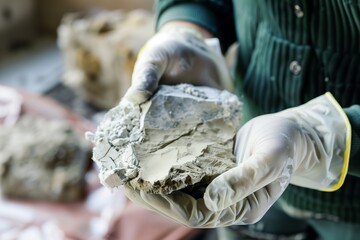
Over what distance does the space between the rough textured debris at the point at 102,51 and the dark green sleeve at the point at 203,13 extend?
844mm

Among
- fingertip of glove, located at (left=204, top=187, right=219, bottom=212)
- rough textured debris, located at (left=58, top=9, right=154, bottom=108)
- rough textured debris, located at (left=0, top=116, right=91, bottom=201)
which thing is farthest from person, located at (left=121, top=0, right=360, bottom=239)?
rough textured debris, located at (left=58, top=9, right=154, bottom=108)

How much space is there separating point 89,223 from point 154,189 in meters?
0.72

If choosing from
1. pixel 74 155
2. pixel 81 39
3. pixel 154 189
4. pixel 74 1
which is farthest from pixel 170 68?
pixel 74 1

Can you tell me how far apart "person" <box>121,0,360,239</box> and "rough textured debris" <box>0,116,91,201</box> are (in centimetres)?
54

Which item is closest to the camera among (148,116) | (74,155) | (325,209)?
(148,116)

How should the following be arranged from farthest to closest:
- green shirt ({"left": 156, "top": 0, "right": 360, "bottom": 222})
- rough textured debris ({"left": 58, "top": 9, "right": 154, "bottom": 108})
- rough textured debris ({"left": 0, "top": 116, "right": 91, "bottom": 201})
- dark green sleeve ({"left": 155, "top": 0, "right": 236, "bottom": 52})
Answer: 1. rough textured debris ({"left": 58, "top": 9, "right": 154, "bottom": 108})
2. rough textured debris ({"left": 0, "top": 116, "right": 91, "bottom": 201})
3. dark green sleeve ({"left": 155, "top": 0, "right": 236, "bottom": 52})
4. green shirt ({"left": 156, "top": 0, "right": 360, "bottom": 222})

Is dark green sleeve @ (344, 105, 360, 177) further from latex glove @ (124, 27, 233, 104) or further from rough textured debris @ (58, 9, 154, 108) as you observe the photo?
rough textured debris @ (58, 9, 154, 108)

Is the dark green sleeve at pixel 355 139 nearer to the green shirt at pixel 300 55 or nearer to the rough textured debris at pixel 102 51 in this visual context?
the green shirt at pixel 300 55

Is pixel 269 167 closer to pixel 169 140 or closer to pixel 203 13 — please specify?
pixel 169 140

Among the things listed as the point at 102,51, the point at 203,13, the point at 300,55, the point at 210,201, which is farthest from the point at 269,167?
the point at 102,51

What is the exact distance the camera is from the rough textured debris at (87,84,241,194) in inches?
21.3

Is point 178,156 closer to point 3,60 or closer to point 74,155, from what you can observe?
point 74,155

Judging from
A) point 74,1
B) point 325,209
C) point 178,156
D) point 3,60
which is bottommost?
point 3,60

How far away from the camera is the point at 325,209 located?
74 centimetres
